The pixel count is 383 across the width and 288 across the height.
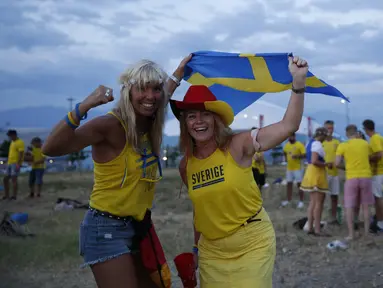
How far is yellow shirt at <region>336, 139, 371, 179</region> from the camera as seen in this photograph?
24.6 feet

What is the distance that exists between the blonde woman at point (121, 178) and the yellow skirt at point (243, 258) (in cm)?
49

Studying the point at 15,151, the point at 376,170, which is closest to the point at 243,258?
the point at 376,170

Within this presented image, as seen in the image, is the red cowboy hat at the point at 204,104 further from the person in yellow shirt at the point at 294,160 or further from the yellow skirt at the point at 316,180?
the person in yellow shirt at the point at 294,160

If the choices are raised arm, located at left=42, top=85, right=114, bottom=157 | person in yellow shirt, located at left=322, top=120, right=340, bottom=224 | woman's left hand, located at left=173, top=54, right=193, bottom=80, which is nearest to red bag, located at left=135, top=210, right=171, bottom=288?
raised arm, located at left=42, top=85, right=114, bottom=157

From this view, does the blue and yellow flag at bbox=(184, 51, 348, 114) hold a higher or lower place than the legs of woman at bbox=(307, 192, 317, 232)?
higher

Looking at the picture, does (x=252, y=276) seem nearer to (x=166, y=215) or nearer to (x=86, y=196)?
(x=166, y=215)

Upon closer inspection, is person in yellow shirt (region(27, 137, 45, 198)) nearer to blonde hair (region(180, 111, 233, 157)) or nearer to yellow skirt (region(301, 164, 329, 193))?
yellow skirt (region(301, 164, 329, 193))

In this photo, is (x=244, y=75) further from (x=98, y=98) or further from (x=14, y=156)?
(x=14, y=156)

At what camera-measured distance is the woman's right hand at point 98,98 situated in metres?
2.47

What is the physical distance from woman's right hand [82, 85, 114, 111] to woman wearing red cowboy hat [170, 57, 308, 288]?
0.55 meters

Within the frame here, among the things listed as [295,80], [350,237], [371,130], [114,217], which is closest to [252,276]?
[114,217]

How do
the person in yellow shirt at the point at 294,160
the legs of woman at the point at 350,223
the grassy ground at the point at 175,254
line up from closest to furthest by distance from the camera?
the grassy ground at the point at 175,254 < the legs of woman at the point at 350,223 < the person in yellow shirt at the point at 294,160

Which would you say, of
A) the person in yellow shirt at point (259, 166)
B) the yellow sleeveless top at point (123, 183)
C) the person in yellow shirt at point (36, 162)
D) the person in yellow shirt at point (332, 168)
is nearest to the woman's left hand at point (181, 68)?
the yellow sleeveless top at point (123, 183)

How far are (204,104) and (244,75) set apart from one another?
3.34 ft
